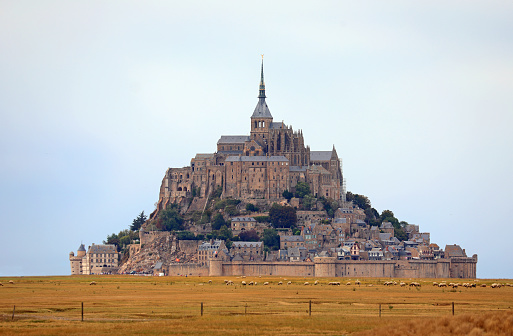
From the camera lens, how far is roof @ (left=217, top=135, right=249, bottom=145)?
160 metres

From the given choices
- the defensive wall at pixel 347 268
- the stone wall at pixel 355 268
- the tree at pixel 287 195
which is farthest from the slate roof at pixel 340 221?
the stone wall at pixel 355 268

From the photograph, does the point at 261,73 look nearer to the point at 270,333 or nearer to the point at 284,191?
the point at 284,191

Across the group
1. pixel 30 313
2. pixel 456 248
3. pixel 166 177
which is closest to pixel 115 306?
pixel 30 313

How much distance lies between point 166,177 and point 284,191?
22.1 metres

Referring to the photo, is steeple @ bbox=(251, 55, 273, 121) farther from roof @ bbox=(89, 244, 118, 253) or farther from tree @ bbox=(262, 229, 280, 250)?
roof @ bbox=(89, 244, 118, 253)

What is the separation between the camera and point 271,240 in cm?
13588

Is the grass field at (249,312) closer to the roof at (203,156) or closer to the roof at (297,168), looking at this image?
the roof at (297,168)

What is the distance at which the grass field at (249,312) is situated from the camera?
42719 millimetres

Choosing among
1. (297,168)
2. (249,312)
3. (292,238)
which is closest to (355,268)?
(292,238)

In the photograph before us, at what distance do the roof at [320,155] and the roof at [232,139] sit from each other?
12.3m

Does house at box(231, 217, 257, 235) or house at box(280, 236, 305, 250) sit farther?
house at box(231, 217, 257, 235)

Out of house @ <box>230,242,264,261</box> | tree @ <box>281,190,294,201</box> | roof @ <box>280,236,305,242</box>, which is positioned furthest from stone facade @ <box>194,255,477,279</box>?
tree @ <box>281,190,294,201</box>

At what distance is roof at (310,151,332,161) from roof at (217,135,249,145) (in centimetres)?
1229

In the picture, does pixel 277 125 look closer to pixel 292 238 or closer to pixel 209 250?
pixel 292 238
